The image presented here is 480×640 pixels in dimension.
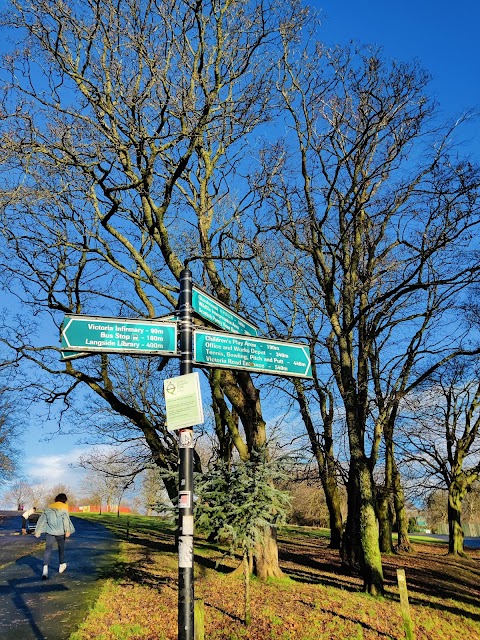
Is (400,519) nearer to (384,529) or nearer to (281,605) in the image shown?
(384,529)

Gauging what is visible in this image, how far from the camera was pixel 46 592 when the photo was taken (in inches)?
356

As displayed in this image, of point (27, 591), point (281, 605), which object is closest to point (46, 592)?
point (27, 591)

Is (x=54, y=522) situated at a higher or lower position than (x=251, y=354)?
lower

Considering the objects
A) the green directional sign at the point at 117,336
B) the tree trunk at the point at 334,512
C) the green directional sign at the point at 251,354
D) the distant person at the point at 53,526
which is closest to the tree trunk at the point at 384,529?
the tree trunk at the point at 334,512

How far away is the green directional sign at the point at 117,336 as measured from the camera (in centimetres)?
470

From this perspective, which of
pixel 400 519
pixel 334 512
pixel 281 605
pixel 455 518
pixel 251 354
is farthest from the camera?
pixel 400 519

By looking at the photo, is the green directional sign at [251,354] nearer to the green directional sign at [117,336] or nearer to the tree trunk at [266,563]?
the green directional sign at [117,336]

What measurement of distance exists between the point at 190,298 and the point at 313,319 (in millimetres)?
13220

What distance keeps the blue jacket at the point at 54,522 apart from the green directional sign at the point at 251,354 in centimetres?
659

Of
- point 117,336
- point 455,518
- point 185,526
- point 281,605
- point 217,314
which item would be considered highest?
point 217,314

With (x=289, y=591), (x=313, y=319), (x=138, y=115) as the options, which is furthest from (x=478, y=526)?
(x=138, y=115)

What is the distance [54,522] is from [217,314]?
6.89m

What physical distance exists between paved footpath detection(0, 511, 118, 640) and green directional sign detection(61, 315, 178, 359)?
4.12m

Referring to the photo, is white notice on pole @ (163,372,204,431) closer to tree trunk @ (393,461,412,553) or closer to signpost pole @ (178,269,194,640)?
signpost pole @ (178,269,194,640)
